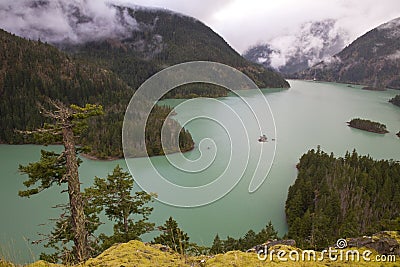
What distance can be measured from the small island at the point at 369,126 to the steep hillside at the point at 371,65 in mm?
112371

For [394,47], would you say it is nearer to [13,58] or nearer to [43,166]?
[13,58]

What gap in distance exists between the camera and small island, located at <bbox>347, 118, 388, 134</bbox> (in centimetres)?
4566

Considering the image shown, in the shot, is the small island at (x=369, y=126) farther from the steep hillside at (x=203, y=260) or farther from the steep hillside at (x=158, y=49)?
the steep hillside at (x=158, y=49)

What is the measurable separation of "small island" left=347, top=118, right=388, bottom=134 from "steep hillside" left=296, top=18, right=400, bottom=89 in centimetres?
11237

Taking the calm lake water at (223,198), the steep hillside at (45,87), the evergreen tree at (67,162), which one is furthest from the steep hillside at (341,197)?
the steep hillside at (45,87)

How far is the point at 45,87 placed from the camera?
6144 centimetres

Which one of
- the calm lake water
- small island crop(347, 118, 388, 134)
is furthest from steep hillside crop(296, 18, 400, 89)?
the calm lake water

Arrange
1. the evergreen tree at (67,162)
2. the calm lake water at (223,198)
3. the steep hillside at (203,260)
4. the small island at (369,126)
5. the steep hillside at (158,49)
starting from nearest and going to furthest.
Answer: the steep hillside at (203,260) → the evergreen tree at (67,162) → the calm lake water at (223,198) → the small island at (369,126) → the steep hillside at (158,49)

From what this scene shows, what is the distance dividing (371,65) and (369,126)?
14849cm

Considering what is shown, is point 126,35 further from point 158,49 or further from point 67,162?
point 67,162

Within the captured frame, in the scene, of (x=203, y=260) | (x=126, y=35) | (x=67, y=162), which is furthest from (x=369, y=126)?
(x=126, y=35)

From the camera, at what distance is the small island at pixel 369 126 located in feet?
150

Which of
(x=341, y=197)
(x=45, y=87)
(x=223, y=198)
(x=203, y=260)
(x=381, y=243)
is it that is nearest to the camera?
(x=203, y=260)

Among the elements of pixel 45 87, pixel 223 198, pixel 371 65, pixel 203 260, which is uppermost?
pixel 371 65
